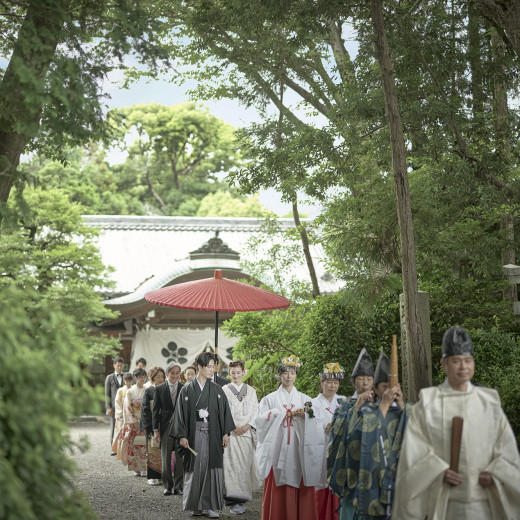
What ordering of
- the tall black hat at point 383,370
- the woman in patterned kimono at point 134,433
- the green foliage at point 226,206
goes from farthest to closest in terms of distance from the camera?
the green foliage at point 226,206 < the woman in patterned kimono at point 134,433 < the tall black hat at point 383,370

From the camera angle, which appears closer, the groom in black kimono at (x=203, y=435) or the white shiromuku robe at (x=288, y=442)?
the white shiromuku robe at (x=288, y=442)

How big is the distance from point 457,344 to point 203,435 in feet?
14.2

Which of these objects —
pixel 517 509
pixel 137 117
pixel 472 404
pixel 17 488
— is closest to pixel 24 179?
pixel 17 488

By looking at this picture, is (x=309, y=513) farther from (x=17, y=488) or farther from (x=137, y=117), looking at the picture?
(x=137, y=117)

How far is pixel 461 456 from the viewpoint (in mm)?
4133

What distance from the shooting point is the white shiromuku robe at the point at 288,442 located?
6570 mm

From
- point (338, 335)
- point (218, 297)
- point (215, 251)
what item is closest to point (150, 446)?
point (218, 297)

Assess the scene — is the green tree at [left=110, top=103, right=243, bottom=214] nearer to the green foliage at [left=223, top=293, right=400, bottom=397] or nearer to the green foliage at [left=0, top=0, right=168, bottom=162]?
the green foliage at [left=223, top=293, right=400, bottom=397]

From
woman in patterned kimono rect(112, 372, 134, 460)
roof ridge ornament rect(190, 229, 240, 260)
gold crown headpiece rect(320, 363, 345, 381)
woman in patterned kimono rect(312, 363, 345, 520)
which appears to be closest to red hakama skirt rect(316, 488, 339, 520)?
woman in patterned kimono rect(312, 363, 345, 520)

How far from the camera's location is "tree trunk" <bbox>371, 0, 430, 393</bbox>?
7094mm

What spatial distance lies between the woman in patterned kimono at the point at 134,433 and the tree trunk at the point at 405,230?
210 inches

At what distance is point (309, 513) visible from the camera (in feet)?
21.5

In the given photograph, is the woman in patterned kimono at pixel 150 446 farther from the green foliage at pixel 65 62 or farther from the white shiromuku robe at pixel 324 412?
the green foliage at pixel 65 62

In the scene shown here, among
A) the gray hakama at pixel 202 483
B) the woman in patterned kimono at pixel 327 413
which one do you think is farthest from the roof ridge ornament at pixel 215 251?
the woman in patterned kimono at pixel 327 413
